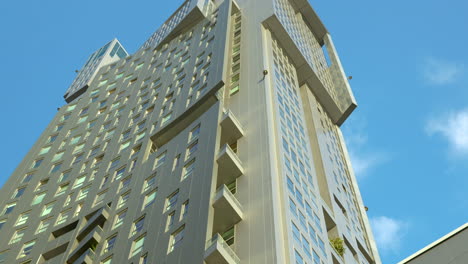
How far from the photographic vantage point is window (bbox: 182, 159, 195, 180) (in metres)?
32.9

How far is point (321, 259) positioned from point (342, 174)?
25646mm

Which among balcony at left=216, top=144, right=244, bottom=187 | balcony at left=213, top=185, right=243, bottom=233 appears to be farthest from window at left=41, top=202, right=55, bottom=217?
balcony at left=213, top=185, right=243, bottom=233

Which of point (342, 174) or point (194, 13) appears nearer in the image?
point (342, 174)

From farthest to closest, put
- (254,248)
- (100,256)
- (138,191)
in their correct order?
1. (138,191)
2. (100,256)
3. (254,248)

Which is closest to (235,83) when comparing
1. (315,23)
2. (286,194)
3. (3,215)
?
(286,194)

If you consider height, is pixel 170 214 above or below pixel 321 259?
above

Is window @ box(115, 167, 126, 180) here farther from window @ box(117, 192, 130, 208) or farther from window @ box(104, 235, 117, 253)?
window @ box(104, 235, 117, 253)

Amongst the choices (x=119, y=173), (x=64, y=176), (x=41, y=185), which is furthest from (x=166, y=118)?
(x=41, y=185)

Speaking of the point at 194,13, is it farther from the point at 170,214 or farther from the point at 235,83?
the point at 170,214

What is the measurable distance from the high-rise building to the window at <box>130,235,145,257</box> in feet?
0.26

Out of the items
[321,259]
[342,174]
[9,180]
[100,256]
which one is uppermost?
[9,180]

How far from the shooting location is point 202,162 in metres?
32.3

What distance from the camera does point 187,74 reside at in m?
52.2

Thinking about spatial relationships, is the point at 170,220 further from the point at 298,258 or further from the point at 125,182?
the point at 125,182
